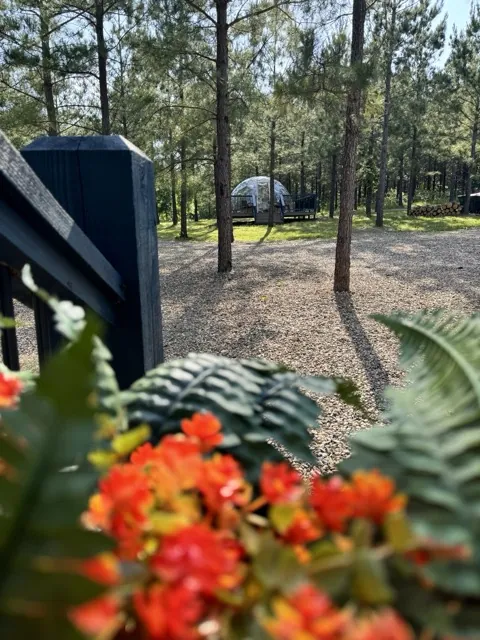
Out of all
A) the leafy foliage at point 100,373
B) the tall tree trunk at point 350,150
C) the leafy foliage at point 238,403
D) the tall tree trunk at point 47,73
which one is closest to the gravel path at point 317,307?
the tall tree trunk at point 350,150

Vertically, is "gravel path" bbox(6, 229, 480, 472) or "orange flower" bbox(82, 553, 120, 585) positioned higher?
"orange flower" bbox(82, 553, 120, 585)

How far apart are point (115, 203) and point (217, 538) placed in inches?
32.7

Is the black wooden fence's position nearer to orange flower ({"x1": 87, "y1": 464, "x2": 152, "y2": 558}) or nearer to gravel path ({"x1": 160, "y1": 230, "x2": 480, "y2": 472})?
orange flower ({"x1": 87, "y1": 464, "x2": 152, "y2": 558})

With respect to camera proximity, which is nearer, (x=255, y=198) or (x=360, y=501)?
(x=360, y=501)

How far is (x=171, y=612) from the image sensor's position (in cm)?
21

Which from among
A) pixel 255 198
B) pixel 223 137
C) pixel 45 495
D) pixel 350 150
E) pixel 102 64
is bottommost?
pixel 45 495

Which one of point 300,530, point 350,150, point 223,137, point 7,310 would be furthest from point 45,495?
point 223,137

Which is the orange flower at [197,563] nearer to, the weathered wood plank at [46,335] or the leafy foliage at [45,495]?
the leafy foliage at [45,495]

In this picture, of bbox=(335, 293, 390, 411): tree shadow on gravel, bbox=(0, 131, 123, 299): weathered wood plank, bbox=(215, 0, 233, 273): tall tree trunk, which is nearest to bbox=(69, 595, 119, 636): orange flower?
bbox=(0, 131, 123, 299): weathered wood plank

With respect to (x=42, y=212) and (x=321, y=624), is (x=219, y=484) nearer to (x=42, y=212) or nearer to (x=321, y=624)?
(x=321, y=624)

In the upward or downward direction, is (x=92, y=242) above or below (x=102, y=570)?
above

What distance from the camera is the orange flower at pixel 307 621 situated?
195 millimetres

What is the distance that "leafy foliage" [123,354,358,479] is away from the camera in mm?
448

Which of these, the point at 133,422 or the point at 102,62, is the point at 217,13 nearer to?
the point at 102,62
